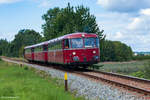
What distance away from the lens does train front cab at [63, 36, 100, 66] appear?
21312mm

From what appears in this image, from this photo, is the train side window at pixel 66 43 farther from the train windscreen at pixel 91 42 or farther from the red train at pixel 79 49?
the train windscreen at pixel 91 42

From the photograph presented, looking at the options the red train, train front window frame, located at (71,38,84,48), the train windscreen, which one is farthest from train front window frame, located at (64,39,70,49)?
the train windscreen

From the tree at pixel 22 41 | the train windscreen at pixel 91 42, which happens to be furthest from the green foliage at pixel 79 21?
the tree at pixel 22 41

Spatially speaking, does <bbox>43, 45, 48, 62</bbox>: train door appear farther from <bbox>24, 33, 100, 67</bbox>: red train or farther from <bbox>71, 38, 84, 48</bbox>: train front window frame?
<bbox>71, 38, 84, 48</bbox>: train front window frame

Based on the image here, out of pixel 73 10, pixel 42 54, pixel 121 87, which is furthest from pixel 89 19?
pixel 121 87

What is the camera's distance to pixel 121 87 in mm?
12008

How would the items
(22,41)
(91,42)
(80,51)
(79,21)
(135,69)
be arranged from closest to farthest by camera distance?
(80,51)
(91,42)
(135,69)
(79,21)
(22,41)

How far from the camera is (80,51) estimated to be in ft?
70.2

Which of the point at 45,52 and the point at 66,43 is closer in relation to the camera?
the point at 66,43

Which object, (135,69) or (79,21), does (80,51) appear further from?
(79,21)

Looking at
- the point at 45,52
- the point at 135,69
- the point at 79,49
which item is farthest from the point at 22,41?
the point at 79,49

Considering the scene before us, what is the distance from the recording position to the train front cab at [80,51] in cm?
2131

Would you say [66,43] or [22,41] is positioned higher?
[22,41]

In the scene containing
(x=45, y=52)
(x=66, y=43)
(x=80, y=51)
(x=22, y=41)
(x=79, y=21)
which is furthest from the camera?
(x=22, y=41)
